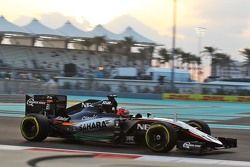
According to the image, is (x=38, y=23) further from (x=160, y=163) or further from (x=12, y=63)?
(x=160, y=163)

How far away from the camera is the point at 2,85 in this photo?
113 feet

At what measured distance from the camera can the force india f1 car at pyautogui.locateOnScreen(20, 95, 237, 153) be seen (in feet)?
31.3

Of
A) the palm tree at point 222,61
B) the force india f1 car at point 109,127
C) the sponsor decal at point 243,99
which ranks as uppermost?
the palm tree at point 222,61

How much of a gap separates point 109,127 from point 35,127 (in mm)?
1694

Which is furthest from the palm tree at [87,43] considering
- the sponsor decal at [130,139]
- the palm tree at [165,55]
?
the sponsor decal at [130,139]

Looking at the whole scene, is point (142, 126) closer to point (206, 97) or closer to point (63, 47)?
point (206, 97)

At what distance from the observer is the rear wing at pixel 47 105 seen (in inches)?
452

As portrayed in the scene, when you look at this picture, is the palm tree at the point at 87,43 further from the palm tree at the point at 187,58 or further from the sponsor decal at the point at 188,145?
the sponsor decal at the point at 188,145

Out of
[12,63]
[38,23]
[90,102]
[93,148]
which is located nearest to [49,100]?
[90,102]

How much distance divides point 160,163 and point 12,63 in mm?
80898

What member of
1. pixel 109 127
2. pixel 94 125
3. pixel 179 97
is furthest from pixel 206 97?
pixel 109 127

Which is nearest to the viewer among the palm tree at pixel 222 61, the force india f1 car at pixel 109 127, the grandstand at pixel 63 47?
the force india f1 car at pixel 109 127

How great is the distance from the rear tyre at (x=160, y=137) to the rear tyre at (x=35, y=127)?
7.83 ft

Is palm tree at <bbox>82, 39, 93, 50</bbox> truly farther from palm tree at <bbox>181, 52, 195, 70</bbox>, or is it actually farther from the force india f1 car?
the force india f1 car
